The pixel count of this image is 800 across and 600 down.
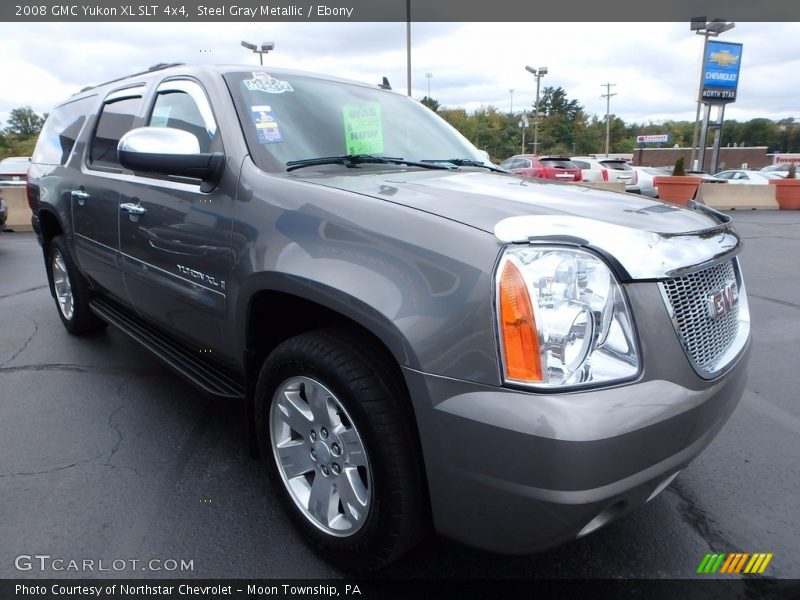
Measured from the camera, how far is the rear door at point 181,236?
239cm

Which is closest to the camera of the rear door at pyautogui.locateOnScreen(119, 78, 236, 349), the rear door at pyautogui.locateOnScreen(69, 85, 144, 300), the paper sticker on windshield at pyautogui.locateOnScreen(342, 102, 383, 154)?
the rear door at pyautogui.locateOnScreen(119, 78, 236, 349)

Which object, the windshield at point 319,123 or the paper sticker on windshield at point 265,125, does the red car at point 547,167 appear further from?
the paper sticker on windshield at point 265,125

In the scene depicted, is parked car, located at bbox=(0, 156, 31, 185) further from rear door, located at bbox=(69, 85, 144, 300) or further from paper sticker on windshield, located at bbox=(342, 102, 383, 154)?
paper sticker on windshield, located at bbox=(342, 102, 383, 154)

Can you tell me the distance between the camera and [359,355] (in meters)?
1.82

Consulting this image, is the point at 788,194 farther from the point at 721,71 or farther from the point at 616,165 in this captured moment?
the point at 721,71

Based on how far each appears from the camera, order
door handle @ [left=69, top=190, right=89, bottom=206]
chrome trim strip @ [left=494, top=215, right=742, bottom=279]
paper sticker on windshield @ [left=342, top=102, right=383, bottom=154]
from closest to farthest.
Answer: chrome trim strip @ [left=494, top=215, right=742, bottom=279], paper sticker on windshield @ [left=342, top=102, right=383, bottom=154], door handle @ [left=69, top=190, right=89, bottom=206]

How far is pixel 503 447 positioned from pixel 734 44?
26.0 metres

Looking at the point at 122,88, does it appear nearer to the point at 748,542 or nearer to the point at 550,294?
the point at 550,294

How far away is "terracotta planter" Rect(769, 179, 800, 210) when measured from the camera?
51.2 feet

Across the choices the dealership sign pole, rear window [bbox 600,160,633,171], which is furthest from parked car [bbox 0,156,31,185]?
the dealership sign pole

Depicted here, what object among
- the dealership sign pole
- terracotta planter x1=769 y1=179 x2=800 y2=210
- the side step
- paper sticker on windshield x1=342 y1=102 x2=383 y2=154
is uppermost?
the dealership sign pole

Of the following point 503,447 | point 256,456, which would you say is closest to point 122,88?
point 256,456

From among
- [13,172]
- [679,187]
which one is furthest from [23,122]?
[679,187]

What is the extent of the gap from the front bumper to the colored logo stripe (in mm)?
653
